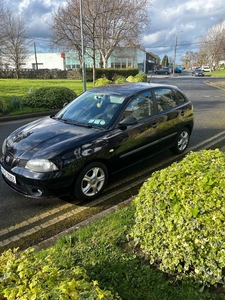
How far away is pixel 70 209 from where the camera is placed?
3525mm

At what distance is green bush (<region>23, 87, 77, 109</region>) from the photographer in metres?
10.9

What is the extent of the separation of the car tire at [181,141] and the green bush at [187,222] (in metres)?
3.04

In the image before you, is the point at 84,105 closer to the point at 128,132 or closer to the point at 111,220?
the point at 128,132

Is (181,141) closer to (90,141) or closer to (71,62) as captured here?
(90,141)

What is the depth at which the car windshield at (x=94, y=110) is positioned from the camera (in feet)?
13.0

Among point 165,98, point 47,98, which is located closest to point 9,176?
point 165,98

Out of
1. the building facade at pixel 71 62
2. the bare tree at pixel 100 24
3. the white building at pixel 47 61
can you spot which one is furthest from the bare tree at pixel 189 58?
the bare tree at pixel 100 24

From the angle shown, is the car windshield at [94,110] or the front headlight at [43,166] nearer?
the front headlight at [43,166]

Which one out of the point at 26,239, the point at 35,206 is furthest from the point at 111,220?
the point at 35,206

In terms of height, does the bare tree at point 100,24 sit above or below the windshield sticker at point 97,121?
above

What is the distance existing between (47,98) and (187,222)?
33.0 ft

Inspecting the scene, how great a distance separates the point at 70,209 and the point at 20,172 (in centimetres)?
90

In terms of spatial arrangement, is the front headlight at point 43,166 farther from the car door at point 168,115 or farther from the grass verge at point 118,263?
the car door at point 168,115

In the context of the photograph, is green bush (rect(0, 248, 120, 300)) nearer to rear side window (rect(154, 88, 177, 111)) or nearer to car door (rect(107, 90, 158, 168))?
car door (rect(107, 90, 158, 168))
